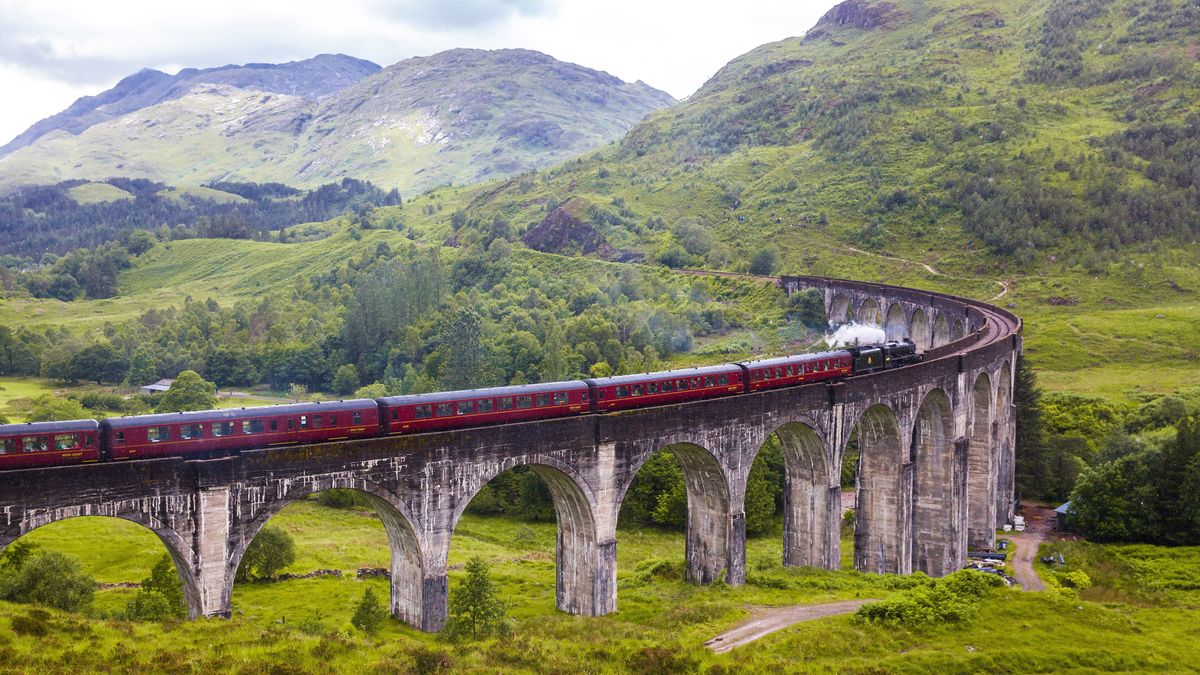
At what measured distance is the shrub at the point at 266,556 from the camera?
51.0 metres

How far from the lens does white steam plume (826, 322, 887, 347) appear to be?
359ft

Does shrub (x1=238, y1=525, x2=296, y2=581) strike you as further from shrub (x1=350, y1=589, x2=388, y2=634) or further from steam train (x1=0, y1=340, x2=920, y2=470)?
steam train (x1=0, y1=340, x2=920, y2=470)

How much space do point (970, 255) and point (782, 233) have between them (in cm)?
3319

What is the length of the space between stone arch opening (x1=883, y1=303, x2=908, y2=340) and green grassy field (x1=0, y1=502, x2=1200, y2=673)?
4937 cm

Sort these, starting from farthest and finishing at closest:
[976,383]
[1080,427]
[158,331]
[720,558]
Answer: [158,331] → [1080,427] → [976,383] → [720,558]

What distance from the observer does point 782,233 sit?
6270 inches

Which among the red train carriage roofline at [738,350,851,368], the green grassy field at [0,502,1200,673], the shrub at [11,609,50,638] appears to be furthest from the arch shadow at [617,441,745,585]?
the shrub at [11,609,50,638]

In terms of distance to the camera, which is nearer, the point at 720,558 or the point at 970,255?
the point at 720,558

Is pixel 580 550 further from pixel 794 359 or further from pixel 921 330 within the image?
Answer: pixel 921 330

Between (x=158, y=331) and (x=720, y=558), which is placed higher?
(x=158, y=331)

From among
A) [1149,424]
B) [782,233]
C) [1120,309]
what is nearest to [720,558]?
[1149,424]

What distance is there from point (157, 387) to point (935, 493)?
109382 mm

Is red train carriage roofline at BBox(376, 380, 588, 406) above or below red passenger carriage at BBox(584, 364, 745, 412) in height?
above

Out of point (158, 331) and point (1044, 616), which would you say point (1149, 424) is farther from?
point (158, 331)
